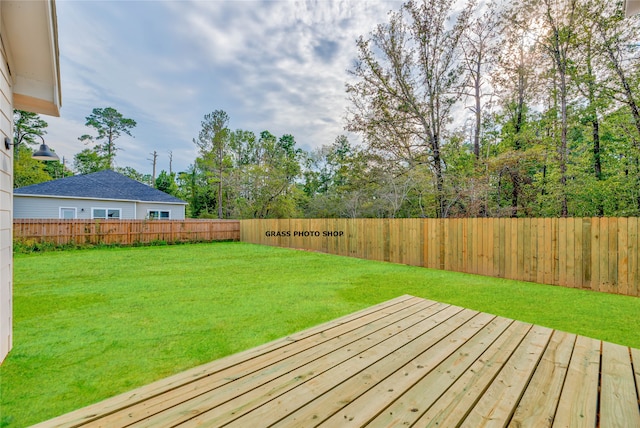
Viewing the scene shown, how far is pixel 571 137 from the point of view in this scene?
9758 millimetres

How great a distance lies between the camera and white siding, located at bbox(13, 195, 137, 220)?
11.7 m

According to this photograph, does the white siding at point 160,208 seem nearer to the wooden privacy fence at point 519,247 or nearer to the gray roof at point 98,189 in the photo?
the gray roof at point 98,189

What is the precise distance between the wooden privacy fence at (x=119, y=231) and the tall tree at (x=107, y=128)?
1708 cm

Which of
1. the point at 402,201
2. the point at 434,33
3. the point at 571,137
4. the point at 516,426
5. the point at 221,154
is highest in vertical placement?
the point at 434,33

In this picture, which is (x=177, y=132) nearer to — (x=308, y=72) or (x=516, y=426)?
(x=308, y=72)

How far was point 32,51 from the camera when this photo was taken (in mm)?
2311

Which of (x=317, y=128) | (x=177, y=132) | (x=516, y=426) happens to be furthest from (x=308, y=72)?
(x=177, y=132)

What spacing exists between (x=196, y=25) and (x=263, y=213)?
1221 cm

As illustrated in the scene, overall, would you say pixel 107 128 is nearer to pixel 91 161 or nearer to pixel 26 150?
pixel 91 161

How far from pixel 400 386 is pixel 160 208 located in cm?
1706

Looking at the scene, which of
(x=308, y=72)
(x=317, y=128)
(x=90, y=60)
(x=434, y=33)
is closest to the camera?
(x=434, y=33)

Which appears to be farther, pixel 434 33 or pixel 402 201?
pixel 402 201

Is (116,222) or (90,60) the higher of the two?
(90,60)

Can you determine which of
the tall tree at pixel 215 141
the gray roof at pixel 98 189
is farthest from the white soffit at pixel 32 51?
the tall tree at pixel 215 141
